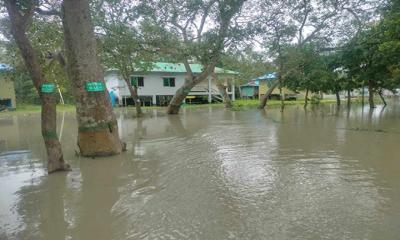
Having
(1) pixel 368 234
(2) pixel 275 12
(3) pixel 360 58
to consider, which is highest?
(2) pixel 275 12

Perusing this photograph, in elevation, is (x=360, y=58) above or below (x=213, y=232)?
above

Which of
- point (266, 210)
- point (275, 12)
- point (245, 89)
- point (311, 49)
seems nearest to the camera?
point (266, 210)

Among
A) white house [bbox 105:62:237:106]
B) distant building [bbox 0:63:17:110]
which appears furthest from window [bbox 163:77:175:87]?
distant building [bbox 0:63:17:110]

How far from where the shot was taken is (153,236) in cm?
337

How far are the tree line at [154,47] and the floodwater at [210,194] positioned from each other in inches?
44.7

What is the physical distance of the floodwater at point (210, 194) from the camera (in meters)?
3.50

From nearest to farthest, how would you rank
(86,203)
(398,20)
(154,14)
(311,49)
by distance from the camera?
(86,203) → (398,20) → (154,14) → (311,49)

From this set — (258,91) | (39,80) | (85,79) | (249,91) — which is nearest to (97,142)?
(85,79)

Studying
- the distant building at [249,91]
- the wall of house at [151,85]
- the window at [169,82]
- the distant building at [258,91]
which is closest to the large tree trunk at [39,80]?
the wall of house at [151,85]

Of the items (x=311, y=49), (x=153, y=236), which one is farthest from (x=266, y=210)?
(x=311, y=49)

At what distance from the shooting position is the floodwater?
3496mm

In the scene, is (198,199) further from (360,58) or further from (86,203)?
(360,58)

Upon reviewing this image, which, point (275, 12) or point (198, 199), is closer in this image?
point (198, 199)

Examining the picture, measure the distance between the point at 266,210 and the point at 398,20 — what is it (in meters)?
9.87
